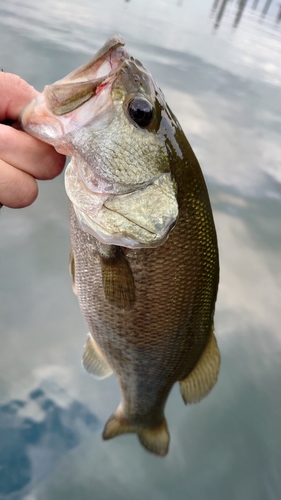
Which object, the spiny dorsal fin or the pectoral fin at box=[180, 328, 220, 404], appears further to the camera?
the pectoral fin at box=[180, 328, 220, 404]

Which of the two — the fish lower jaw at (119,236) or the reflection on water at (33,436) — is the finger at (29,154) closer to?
the fish lower jaw at (119,236)

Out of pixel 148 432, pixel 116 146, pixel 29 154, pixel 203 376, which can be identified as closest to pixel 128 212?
pixel 116 146

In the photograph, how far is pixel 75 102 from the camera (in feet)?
2.88

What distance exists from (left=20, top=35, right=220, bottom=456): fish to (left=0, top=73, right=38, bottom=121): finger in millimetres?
68

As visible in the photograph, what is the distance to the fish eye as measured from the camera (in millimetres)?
973

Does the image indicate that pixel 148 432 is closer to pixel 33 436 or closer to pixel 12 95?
pixel 33 436

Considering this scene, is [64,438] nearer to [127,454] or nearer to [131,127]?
[127,454]

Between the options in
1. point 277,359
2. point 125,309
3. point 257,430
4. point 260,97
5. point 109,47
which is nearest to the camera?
point 109,47

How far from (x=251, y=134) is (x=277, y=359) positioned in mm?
3207

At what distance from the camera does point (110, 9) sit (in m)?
8.28

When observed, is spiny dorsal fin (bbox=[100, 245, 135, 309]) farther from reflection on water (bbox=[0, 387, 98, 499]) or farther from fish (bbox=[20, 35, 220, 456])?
reflection on water (bbox=[0, 387, 98, 499])

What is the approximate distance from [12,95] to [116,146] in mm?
306

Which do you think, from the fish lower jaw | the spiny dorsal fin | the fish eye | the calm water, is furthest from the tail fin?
the fish eye

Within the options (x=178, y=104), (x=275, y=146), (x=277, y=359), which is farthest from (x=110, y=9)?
(x=277, y=359)
